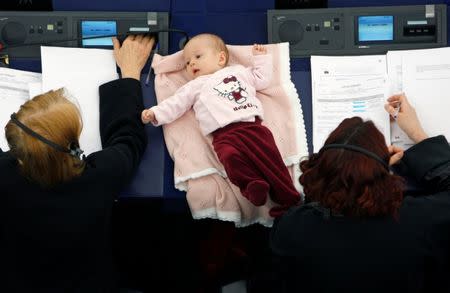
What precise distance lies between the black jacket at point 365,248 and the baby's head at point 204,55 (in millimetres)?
625

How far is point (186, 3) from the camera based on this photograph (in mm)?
1652

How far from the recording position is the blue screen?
1.60 meters

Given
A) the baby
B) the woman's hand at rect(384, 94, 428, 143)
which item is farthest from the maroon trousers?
the woman's hand at rect(384, 94, 428, 143)

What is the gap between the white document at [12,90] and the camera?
4.88 feet

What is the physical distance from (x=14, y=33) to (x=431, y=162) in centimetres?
137

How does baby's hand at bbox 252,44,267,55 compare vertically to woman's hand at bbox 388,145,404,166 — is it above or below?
above

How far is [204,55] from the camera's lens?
1543 mm

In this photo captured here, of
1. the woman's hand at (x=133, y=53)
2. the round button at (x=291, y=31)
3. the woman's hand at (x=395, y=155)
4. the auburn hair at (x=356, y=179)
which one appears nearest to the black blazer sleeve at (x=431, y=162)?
the woman's hand at (x=395, y=155)

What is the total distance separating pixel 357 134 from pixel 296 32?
2.26 ft

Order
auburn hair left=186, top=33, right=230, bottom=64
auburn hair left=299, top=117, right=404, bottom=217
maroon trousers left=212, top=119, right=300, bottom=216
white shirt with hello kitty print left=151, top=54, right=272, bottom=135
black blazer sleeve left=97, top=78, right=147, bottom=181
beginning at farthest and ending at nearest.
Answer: auburn hair left=186, top=33, right=230, bottom=64, white shirt with hello kitty print left=151, top=54, right=272, bottom=135, maroon trousers left=212, top=119, right=300, bottom=216, black blazer sleeve left=97, top=78, right=147, bottom=181, auburn hair left=299, top=117, right=404, bottom=217

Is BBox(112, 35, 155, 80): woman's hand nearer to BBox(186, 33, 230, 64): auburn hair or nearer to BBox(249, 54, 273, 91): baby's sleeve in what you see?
BBox(186, 33, 230, 64): auburn hair

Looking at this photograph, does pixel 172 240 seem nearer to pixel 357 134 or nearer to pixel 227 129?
pixel 227 129

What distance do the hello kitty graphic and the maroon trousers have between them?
10cm

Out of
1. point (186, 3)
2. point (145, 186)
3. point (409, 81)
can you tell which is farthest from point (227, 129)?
point (409, 81)
